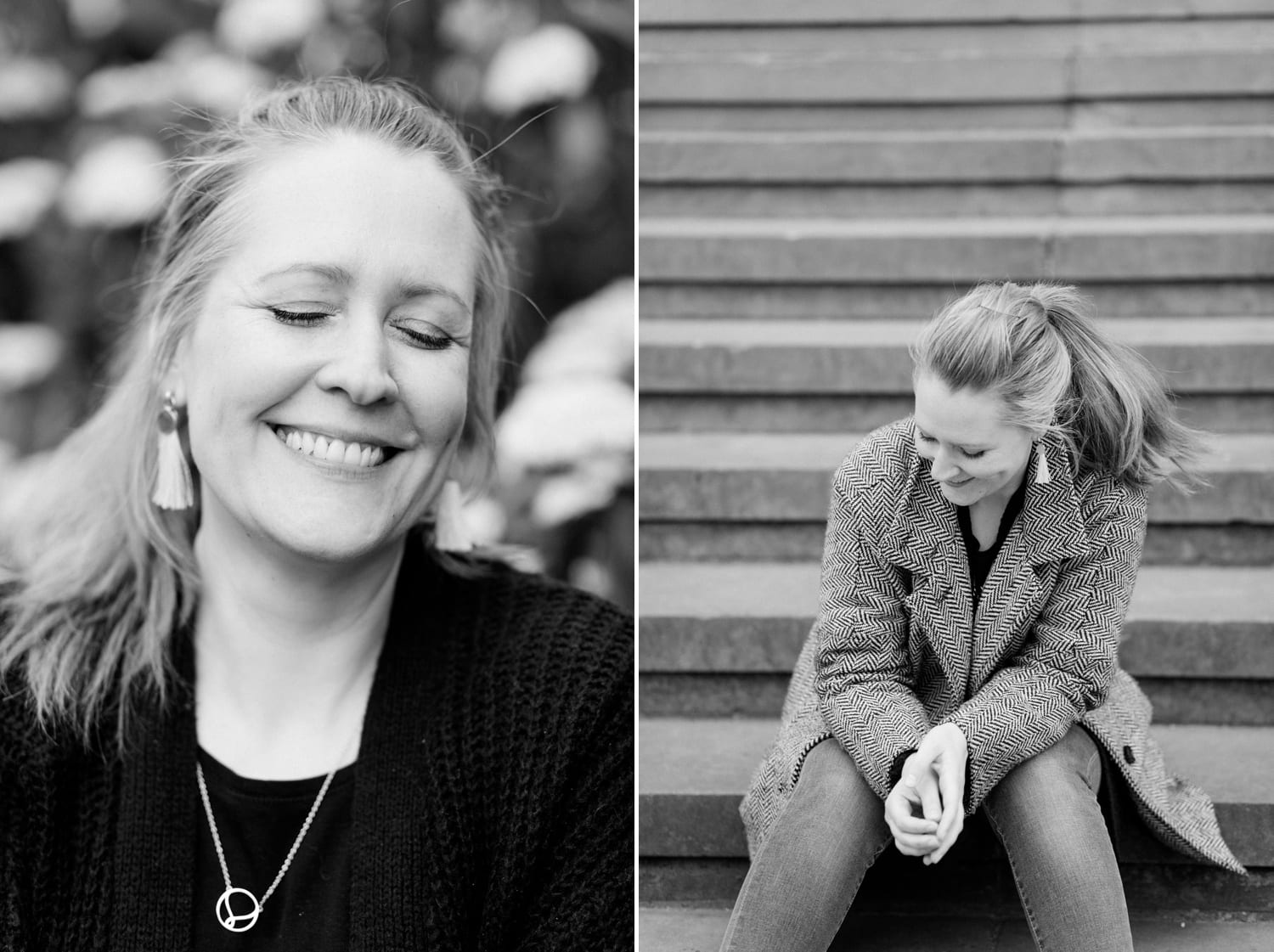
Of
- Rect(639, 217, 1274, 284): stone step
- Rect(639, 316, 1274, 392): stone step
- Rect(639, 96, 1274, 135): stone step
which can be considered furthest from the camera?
Rect(639, 96, 1274, 135): stone step

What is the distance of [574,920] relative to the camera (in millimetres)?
1752

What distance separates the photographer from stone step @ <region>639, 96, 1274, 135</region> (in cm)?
393

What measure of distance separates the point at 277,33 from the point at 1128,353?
137 centimetres

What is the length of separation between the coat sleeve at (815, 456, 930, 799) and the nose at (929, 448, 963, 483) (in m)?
0.11

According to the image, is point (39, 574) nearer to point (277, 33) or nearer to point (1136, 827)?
point (277, 33)

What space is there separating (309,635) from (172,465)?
0.92ft

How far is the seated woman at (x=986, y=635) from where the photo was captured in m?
1.87

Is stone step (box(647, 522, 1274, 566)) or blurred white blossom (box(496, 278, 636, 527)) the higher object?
blurred white blossom (box(496, 278, 636, 527))

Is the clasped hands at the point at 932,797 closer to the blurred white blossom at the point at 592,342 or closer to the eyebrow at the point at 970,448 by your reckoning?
the eyebrow at the point at 970,448

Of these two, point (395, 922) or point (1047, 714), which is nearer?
point (395, 922)

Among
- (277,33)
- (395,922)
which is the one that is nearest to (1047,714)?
(395,922)

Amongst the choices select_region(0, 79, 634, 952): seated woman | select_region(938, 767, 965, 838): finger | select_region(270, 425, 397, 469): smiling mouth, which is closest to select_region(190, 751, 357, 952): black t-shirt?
select_region(0, 79, 634, 952): seated woman

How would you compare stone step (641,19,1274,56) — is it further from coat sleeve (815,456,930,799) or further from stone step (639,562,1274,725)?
coat sleeve (815,456,930,799)

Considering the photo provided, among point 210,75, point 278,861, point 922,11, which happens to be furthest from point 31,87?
point 922,11
